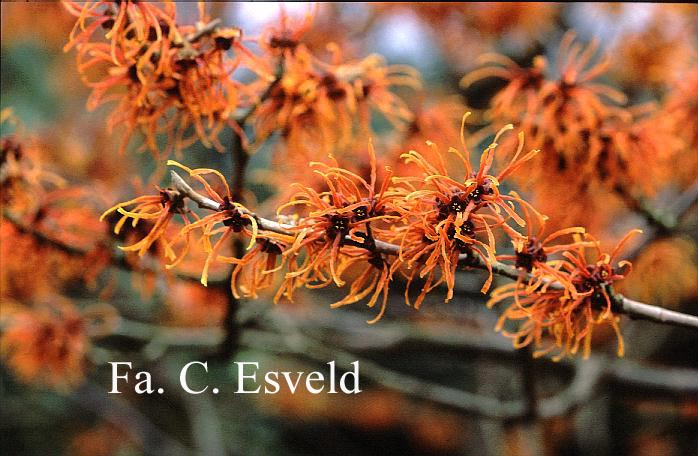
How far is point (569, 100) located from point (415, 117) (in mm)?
202

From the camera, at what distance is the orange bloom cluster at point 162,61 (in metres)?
0.55

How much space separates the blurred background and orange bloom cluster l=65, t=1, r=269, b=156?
0.08 m

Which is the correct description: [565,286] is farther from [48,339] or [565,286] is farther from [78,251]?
[48,339]

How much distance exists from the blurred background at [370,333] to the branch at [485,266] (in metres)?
0.26

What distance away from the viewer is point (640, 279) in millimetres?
881

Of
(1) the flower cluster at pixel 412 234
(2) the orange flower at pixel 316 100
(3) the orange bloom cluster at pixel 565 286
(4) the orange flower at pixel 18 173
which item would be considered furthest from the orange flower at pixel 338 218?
(4) the orange flower at pixel 18 173

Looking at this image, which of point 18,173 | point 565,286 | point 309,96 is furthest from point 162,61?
point 565,286

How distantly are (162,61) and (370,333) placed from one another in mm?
782

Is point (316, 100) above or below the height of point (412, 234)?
above

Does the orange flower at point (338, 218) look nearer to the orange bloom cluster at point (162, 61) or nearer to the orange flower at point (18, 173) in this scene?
the orange bloom cluster at point (162, 61)

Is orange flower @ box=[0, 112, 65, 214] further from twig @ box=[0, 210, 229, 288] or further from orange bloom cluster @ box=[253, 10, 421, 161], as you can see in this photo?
orange bloom cluster @ box=[253, 10, 421, 161]

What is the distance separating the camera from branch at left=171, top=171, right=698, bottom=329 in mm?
456

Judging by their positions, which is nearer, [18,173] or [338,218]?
[338,218]

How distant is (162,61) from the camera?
21.7 inches
